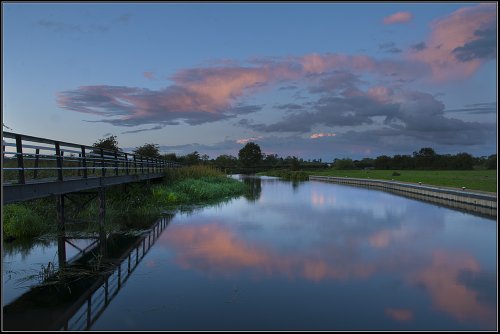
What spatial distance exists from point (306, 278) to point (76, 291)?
561 centimetres

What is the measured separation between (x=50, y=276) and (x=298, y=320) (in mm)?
6483

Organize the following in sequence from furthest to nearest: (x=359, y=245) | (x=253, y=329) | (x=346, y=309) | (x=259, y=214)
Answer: (x=259, y=214)
(x=359, y=245)
(x=346, y=309)
(x=253, y=329)

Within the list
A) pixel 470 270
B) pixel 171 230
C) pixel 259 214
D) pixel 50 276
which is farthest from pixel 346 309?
pixel 259 214

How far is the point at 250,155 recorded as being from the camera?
158m

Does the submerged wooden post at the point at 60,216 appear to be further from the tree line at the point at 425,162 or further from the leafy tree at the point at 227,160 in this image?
the leafy tree at the point at 227,160

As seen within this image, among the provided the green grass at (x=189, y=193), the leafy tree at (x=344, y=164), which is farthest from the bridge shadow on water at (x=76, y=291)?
the leafy tree at (x=344, y=164)

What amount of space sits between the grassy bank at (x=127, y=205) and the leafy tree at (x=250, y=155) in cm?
11669

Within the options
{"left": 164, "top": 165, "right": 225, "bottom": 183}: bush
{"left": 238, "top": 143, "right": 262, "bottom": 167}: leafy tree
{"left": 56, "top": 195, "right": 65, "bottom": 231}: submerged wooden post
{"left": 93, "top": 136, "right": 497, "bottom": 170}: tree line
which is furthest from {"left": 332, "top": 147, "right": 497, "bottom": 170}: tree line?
{"left": 56, "top": 195, "right": 65, "bottom": 231}: submerged wooden post

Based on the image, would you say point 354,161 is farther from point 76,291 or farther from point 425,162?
point 76,291

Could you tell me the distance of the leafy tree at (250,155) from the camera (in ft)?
515

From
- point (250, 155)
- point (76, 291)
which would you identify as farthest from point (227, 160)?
point (76, 291)

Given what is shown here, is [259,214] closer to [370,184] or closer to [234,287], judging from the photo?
[234,287]

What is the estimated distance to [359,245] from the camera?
15.7 meters

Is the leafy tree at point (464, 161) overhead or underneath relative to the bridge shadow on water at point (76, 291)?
overhead
